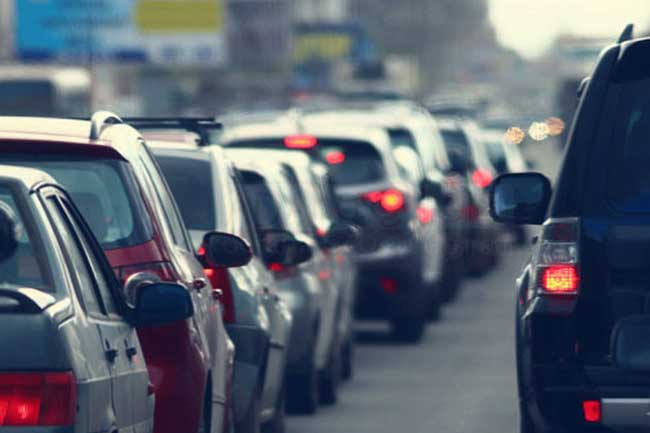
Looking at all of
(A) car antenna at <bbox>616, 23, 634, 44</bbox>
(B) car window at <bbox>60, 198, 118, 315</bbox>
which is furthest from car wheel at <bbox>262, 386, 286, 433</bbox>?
(B) car window at <bbox>60, 198, 118, 315</bbox>

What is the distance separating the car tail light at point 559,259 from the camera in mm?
8258

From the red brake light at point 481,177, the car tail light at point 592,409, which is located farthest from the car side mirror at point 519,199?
the red brake light at point 481,177

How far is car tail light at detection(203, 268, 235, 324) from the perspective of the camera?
10828 mm

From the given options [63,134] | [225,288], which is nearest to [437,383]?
[225,288]

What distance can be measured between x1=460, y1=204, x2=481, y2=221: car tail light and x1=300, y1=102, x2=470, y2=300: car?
0.12ft

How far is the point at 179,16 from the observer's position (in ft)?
209

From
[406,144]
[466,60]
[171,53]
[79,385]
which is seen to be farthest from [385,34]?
[79,385]

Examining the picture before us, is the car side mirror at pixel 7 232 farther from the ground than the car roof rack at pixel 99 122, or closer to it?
farther from the ground

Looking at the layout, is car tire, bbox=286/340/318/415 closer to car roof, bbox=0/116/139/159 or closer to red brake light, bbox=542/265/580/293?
car roof, bbox=0/116/139/159

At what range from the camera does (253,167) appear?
1397 cm

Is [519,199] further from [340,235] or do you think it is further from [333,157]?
[333,157]

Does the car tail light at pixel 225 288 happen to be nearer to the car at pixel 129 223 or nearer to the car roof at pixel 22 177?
the car at pixel 129 223

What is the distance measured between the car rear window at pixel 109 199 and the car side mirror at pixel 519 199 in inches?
64.7

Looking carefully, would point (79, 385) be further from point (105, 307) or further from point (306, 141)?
point (306, 141)
